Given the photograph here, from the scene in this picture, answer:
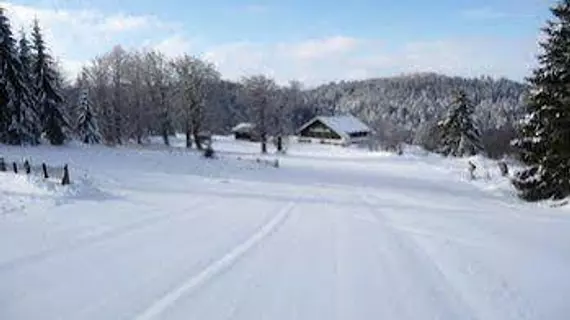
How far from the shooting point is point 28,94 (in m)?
49.9

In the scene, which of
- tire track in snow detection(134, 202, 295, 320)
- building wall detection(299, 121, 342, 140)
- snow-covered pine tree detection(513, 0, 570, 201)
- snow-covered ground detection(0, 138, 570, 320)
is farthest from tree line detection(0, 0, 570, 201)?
tire track in snow detection(134, 202, 295, 320)

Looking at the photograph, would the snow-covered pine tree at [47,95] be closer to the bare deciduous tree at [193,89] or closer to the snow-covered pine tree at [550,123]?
the bare deciduous tree at [193,89]

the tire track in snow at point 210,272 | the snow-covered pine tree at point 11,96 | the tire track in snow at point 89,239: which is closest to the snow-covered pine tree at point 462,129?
the snow-covered pine tree at point 11,96

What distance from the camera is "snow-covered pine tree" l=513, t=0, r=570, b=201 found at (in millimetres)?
25578

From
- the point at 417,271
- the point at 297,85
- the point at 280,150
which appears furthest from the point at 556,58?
the point at 297,85

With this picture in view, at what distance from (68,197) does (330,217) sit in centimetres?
873

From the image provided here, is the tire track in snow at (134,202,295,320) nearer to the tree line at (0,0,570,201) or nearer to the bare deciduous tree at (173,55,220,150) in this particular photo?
the tree line at (0,0,570,201)

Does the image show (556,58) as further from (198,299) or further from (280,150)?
(280,150)

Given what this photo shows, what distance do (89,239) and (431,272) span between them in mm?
7241

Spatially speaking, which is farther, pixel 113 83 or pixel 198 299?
pixel 113 83

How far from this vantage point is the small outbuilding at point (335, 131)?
108875mm

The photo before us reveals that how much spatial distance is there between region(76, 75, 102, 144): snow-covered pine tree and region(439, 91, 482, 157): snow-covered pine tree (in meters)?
38.5

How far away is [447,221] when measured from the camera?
59.8 ft

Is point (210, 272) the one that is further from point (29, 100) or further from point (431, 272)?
point (29, 100)
